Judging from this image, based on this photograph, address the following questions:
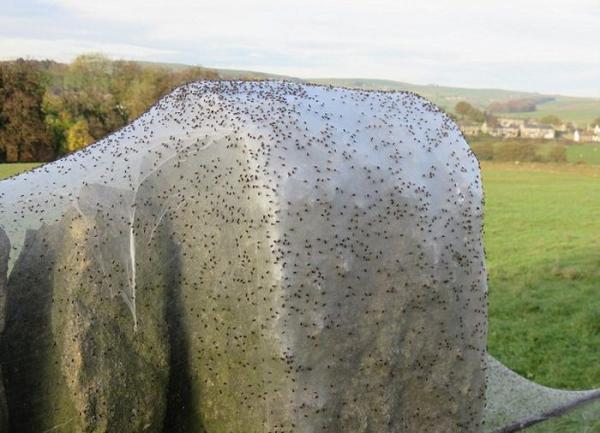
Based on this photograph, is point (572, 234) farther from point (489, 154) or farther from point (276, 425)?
point (489, 154)

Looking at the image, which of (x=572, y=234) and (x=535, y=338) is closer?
(x=535, y=338)

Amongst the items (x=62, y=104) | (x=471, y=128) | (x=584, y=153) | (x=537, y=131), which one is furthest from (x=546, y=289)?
(x=537, y=131)

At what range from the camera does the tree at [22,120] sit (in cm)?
3725

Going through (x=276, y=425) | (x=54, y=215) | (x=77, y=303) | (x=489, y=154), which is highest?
(x=54, y=215)

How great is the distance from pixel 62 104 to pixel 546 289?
31.8 meters

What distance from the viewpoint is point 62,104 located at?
4116cm

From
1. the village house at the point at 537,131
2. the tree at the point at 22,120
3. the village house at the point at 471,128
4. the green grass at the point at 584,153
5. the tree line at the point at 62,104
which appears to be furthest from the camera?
the village house at the point at 537,131

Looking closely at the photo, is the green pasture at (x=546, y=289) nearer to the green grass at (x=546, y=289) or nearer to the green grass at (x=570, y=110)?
the green grass at (x=546, y=289)

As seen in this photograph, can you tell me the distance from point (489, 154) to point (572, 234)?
25130 millimetres

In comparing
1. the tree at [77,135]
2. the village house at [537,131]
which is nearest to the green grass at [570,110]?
the village house at [537,131]

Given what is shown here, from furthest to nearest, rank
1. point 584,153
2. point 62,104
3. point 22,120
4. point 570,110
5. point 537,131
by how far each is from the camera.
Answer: point 570,110, point 537,131, point 584,153, point 62,104, point 22,120

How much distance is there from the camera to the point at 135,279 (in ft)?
16.5

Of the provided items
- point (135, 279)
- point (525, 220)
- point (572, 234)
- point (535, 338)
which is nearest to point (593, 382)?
point (535, 338)

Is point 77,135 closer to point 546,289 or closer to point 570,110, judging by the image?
point 546,289
